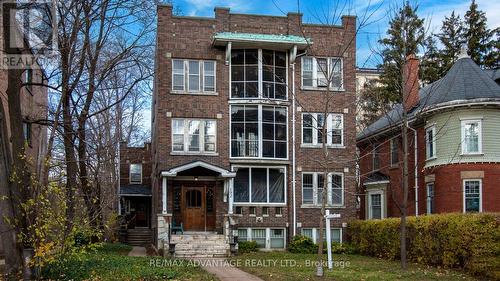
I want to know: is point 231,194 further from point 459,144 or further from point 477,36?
point 477,36

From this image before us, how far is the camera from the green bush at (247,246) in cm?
2603

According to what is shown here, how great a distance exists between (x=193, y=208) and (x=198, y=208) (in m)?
0.24

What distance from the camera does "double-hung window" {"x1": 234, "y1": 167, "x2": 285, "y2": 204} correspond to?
90.9ft

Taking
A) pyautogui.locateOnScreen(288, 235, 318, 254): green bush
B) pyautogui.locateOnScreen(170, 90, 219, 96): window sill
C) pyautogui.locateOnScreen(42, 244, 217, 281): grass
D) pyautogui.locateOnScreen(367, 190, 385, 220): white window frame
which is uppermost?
pyautogui.locateOnScreen(170, 90, 219, 96): window sill

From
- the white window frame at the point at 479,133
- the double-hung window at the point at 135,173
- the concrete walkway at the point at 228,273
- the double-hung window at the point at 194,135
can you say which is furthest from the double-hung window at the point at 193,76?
the double-hung window at the point at 135,173

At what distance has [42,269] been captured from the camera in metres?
14.6

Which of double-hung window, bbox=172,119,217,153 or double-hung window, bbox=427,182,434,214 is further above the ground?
double-hung window, bbox=172,119,217,153

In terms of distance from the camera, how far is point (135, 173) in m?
49.4

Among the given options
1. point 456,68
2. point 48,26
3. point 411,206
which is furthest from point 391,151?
point 48,26

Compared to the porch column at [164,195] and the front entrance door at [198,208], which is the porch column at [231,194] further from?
the porch column at [164,195]

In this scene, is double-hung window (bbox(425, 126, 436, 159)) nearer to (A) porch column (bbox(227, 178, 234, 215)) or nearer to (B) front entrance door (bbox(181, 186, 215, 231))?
(A) porch column (bbox(227, 178, 234, 215))

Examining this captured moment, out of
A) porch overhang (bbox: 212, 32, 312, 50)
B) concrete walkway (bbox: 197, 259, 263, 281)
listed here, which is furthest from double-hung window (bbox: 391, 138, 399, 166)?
concrete walkway (bbox: 197, 259, 263, 281)

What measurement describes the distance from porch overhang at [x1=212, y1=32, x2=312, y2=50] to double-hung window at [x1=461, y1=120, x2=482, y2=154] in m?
8.15

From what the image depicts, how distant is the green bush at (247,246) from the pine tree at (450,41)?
91.1 feet
